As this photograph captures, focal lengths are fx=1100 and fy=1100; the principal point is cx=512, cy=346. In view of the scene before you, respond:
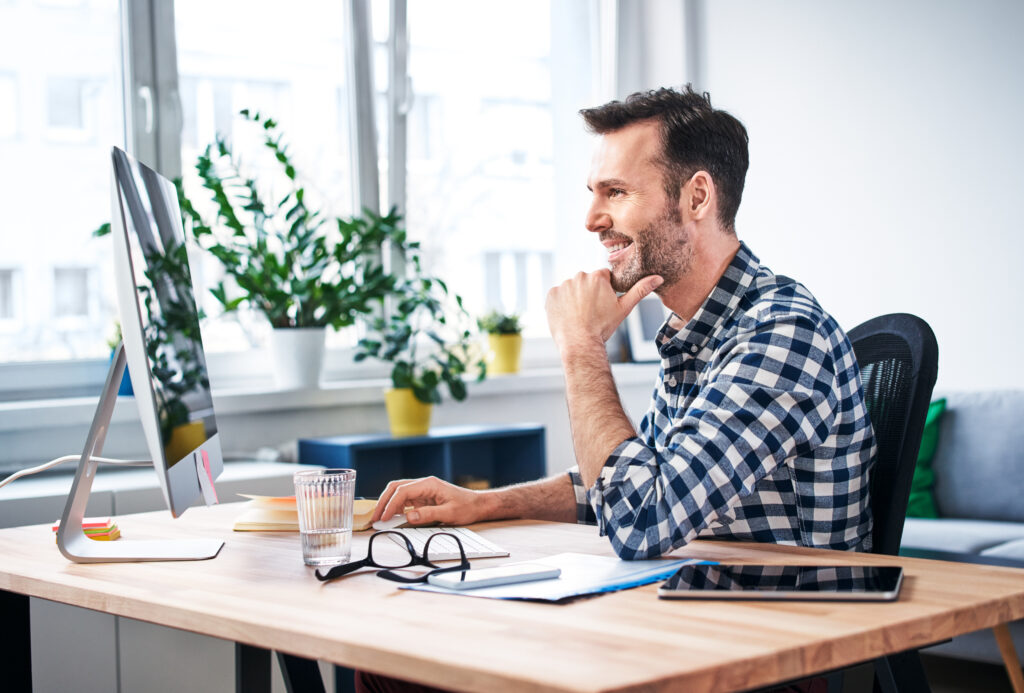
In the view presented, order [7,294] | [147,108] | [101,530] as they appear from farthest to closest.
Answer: [147,108] < [7,294] < [101,530]

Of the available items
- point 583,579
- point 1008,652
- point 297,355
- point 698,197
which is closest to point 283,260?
point 297,355

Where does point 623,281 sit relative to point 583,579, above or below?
above

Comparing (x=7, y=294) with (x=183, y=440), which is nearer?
(x=183, y=440)

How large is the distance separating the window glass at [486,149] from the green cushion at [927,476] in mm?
1654

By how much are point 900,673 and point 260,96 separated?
121 inches

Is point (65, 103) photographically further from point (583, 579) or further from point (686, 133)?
point (583, 579)

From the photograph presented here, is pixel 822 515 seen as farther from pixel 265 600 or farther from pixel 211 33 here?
pixel 211 33

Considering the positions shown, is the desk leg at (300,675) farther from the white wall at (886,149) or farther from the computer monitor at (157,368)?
the white wall at (886,149)

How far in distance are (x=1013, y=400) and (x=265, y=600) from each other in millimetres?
2987

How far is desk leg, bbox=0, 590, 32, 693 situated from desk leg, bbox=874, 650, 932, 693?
118cm

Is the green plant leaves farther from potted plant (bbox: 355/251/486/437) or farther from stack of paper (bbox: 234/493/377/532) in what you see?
stack of paper (bbox: 234/493/377/532)

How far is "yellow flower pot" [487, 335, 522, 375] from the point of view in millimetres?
4168

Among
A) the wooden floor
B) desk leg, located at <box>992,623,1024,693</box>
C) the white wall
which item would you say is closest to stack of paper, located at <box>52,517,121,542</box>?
desk leg, located at <box>992,623,1024,693</box>

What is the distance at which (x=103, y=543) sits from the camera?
4.93 feet
